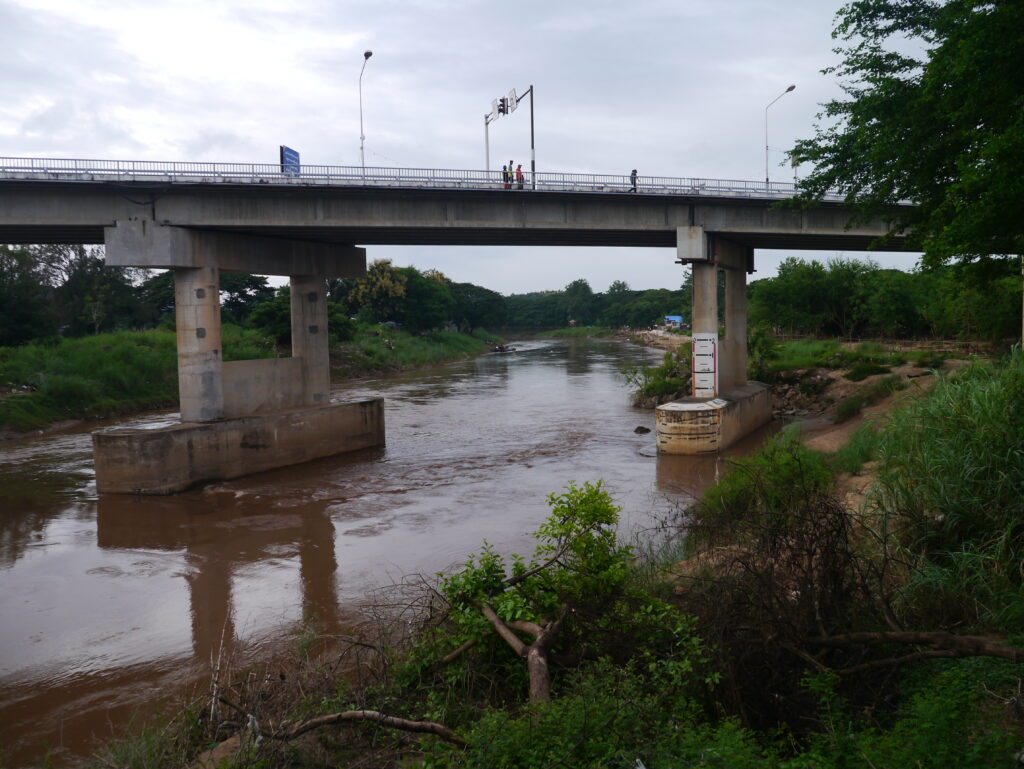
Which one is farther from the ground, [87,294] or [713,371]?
[87,294]

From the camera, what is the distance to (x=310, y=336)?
26766mm

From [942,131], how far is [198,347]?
1927cm

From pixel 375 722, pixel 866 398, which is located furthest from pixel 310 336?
pixel 375 722

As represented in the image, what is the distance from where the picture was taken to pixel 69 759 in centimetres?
797

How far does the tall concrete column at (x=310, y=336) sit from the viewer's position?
87.2ft

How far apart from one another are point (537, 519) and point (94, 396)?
1050 inches

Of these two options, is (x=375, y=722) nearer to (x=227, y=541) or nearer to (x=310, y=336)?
(x=227, y=541)

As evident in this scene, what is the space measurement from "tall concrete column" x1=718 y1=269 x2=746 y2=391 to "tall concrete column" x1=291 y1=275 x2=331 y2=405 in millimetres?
15762

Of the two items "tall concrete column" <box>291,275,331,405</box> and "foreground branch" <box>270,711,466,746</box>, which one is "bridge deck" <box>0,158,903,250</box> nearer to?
"tall concrete column" <box>291,275,331,405</box>

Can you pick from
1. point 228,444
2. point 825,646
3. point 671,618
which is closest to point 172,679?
point 671,618

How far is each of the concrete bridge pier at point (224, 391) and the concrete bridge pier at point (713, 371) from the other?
35.4 feet

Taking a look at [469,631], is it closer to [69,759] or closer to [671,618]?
[671,618]

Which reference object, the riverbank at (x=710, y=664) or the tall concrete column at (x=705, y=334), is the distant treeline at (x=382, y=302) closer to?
the tall concrete column at (x=705, y=334)

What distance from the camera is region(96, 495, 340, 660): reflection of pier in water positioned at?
486 inches
